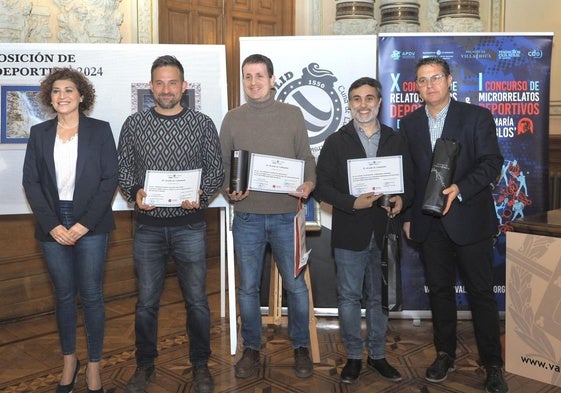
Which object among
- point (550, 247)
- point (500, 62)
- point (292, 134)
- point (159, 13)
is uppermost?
point (159, 13)

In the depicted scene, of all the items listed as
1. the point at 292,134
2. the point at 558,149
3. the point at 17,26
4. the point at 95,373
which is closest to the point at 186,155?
the point at 292,134

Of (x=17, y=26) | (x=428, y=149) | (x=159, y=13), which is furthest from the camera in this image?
(x=159, y=13)

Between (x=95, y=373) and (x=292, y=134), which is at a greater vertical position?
(x=292, y=134)

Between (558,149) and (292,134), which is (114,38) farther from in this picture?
(558,149)

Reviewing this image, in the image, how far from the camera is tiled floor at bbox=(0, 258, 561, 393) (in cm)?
295

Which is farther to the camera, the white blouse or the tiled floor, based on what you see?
the tiled floor

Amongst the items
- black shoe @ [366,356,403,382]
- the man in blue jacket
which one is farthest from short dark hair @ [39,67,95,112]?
black shoe @ [366,356,403,382]

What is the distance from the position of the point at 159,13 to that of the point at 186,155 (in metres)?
2.88

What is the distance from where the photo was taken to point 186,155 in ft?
8.88

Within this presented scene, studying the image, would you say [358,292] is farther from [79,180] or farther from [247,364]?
[79,180]

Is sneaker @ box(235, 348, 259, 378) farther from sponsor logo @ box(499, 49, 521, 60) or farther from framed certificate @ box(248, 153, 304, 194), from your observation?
sponsor logo @ box(499, 49, 521, 60)

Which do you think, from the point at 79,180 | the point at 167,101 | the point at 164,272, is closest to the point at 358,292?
the point at 164,272

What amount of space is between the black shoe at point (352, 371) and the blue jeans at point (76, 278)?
1179mm

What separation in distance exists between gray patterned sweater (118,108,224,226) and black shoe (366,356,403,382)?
45.1 inches
